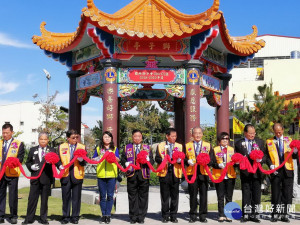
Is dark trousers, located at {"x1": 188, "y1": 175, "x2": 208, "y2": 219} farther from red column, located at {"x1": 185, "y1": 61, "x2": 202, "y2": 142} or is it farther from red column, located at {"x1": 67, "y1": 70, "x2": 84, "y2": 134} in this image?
red column, located at {"x1": 67, "y1": 70, "x2": 84, "y2": 134}

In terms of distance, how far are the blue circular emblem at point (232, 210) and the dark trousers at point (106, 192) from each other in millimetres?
2222

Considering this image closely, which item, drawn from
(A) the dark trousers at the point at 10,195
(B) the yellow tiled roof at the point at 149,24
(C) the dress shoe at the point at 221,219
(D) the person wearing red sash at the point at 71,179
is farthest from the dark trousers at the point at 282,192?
(A) the dark trousers at the point at 10,195

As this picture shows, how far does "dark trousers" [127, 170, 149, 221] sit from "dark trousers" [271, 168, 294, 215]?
2.53 metres

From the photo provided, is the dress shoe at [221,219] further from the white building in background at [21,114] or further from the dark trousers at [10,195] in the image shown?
the white building in background at [21,114]

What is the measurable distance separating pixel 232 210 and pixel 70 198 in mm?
3151

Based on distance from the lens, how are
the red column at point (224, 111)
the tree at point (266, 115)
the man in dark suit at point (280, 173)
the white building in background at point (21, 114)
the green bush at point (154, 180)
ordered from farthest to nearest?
the white building in background at point (21, 114)
the green bush at point (154, 180)
the tree at point (266, 115)
the red column at point (224, 111)
the man in dark suit at point (280, 173)

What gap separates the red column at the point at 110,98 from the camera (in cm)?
1185

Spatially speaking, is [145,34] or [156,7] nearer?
[145,34]

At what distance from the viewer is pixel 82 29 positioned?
1181 cm

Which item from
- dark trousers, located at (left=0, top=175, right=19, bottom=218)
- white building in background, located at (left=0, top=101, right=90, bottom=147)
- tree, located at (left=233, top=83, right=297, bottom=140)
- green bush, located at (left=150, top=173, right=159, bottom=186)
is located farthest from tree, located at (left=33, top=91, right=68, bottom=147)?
white building in background, located at (left=0, top=101, right=90, bottom=147)

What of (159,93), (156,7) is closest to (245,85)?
(159,93)

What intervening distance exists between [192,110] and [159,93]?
12.8 feet

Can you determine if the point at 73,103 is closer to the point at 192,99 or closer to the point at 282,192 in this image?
the point at 192,99

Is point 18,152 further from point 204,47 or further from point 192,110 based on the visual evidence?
point 204,47
